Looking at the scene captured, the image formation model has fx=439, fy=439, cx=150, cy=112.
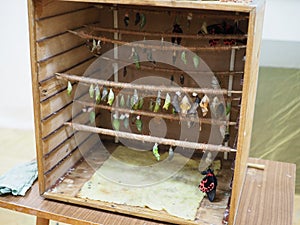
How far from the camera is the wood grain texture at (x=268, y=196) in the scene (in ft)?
3.34

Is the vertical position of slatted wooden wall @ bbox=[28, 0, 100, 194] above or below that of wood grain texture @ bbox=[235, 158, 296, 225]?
above

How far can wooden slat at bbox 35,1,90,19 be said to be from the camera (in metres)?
0.96

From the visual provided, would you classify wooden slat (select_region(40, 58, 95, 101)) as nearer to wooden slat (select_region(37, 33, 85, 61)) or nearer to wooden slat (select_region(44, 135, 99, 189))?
wooden slat (select_region(37, 33, 85, 61))

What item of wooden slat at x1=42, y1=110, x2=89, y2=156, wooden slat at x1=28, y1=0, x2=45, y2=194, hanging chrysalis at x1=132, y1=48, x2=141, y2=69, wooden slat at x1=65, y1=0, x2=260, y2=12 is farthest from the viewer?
hanging chrysalis at x1=132, y1=48, x2=141, y2=69

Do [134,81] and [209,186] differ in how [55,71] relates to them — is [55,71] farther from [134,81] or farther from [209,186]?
[209,186]

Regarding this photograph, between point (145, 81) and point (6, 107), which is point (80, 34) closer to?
point (145, 81)

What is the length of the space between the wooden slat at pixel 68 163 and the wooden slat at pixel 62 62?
0.78ft

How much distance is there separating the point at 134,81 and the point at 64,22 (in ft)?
0.91

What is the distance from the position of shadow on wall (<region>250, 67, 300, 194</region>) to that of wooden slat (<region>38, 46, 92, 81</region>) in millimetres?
689

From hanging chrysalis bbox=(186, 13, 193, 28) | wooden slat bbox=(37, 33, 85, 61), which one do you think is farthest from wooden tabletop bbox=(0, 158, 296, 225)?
hanging chrysalis bbox=(186, 13, 193, 28)

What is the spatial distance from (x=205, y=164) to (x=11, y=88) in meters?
1.27

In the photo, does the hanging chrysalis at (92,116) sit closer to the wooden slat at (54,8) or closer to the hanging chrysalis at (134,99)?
the hanging chrysalis at (134,99)

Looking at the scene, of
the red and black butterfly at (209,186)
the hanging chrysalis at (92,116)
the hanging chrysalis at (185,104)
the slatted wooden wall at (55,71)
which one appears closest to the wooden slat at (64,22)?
the slatted wooden wall at (55,71)

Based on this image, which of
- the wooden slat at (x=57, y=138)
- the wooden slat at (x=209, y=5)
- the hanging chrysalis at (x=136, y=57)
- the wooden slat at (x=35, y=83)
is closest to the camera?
the wooden slat at (x=209, y=5)
